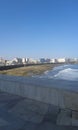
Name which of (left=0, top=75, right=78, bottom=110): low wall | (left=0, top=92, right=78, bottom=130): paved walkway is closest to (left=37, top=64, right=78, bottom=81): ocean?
(left=0, top=75, right=78, bottom=110): low wall

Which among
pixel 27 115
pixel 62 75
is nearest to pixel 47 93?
pixel 27 115

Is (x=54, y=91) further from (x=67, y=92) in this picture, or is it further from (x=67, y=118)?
(x=67, y=118)

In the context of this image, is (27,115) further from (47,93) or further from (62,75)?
(62,75)

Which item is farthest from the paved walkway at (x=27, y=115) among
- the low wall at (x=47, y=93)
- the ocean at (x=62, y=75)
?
the ocean at (x=62, y=75)

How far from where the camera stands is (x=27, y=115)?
190 inches

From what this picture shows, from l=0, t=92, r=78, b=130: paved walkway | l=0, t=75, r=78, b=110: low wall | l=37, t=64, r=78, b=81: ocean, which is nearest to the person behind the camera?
l=0, t=92, r=78, b=130: paved walkway

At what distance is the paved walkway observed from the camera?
413cm

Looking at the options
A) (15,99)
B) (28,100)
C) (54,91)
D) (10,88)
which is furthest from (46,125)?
(10,88)

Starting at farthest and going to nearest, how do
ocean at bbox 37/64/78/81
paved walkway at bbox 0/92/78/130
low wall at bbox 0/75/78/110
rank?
ocean at bbox 37/64/78/81 → low wall at bbox 0/75/78/110 → paved walkway at bbox 0/92/78/130

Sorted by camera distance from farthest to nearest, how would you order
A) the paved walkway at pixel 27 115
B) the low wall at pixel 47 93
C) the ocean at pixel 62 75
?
the ocean at pixel 62 75
the low wall at pixel 47 93
the paved walkway at pixel 27 115

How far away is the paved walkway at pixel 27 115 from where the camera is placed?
413 centimetres

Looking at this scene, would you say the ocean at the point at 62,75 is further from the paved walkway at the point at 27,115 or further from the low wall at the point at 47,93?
the paved walkway at the point at 27,115

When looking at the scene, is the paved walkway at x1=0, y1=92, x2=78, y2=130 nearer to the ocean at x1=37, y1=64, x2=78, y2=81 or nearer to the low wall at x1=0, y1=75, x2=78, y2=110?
the low wall at x1=0, y1=75, x2=78, y2=110

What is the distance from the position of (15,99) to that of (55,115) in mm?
2244
